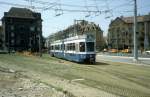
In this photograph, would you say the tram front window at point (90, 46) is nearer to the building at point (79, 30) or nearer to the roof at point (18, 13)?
the building at point (79, 30)

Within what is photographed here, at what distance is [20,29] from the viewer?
127125 mm

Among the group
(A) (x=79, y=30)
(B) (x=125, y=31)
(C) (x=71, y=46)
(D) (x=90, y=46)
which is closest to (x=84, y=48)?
(D) (x=90, y=46)

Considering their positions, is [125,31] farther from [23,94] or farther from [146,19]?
[23,94]

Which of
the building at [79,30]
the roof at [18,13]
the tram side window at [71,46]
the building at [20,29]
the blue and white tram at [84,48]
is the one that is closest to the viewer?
the blue and white tram at [84,48]

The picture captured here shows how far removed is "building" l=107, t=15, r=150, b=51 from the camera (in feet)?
435

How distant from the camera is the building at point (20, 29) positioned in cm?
12394

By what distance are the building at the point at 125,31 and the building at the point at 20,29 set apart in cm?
3137

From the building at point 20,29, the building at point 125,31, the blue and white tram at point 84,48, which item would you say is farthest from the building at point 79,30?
the blue and white tram at point 84,48

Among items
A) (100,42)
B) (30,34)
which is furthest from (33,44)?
(100,42)

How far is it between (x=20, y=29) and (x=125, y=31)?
42.2 m

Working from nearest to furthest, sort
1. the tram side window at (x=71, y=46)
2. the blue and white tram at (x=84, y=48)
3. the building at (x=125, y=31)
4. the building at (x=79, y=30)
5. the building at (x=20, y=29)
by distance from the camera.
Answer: the blue and white tram at (x=84, y=48)
the tram side window at (x=71, y=46)
the building at (x=79, y=30)
the building at (x=20, y=29)
the building at (x=125, y=31)

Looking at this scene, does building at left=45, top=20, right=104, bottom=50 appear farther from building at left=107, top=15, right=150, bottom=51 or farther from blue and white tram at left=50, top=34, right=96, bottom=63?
blue and white tram at left=50, top=34, right=96, bottom=63

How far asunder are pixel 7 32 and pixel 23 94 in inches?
4458

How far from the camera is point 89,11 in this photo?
1619 inches
